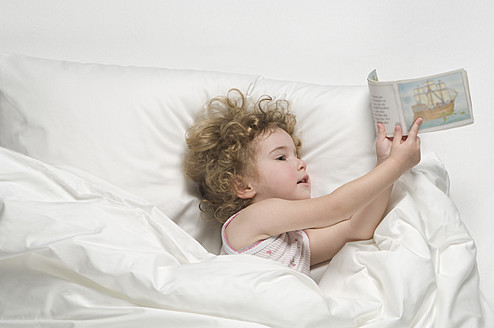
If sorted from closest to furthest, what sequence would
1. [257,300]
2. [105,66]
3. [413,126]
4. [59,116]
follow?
[257,300], [413,126], [59,116], [105,66]

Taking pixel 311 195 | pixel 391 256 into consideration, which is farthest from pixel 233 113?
pixel 391 256

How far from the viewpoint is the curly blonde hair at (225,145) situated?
152 centimetres

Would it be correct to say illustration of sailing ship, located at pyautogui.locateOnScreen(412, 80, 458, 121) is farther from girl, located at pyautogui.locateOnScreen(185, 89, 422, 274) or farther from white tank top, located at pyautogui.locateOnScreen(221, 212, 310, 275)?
white tank top, located at pyautogui.locateOnScreen(221, 212, 310, 275)

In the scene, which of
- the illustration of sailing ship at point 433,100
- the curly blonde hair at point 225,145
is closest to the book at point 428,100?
the illustration of sailing ship at point 433,100

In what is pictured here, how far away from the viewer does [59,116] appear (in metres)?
1.52

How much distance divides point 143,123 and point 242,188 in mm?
282

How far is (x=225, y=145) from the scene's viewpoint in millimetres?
1553

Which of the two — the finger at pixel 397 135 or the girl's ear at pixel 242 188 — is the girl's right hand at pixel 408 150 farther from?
the girl's ear at pixel 242 188

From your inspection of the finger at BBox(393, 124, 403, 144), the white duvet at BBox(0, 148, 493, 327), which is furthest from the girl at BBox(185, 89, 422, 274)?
the white duvet at BBox(0, 148, 493, 327)

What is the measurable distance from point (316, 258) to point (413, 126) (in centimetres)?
38

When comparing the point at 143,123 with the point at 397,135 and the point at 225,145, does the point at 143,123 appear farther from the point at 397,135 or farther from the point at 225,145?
the point at 397,135

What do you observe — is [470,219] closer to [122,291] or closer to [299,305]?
[299,305]

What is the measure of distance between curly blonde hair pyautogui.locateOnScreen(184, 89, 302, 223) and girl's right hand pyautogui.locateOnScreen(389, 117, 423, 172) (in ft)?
0.96

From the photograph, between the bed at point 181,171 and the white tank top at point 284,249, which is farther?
the white tank top at point 284,249
